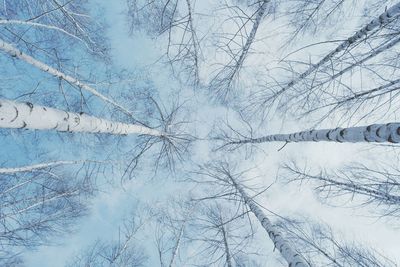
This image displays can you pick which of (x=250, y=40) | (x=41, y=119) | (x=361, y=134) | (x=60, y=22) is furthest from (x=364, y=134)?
(x=60, y=22)

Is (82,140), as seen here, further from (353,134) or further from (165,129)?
(353,134)

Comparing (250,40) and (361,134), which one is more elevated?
(250,40)

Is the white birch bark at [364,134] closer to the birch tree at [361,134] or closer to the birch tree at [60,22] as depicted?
the birch tree at [361,134]

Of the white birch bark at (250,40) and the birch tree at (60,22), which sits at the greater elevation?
the birch tree at (60,22)

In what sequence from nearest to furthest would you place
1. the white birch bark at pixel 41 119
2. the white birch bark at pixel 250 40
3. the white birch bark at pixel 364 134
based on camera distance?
A: the white birch bark at pixel 41 119, the white birch bark at pixel 364 134, the white birch bark at pixel 250 40

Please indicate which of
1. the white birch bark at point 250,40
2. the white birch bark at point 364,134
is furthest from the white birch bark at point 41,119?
the white birch bark at point 364,134

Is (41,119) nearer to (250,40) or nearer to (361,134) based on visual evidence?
(361,134)

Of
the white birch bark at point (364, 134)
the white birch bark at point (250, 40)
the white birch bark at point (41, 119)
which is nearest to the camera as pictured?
the white birch bark at point (41, 119)

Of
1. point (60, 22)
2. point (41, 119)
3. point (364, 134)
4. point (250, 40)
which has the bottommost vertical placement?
point (364, 134)

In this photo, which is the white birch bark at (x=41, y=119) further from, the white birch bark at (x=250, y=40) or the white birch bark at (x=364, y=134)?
the white birch bark at (x=364, y=134)

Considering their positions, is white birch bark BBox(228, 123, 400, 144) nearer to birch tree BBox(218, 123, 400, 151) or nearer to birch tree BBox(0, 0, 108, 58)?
birch tree BBox(218, 123, 400, 151)

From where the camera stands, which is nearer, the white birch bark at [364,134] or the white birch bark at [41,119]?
the white birch bark at [41,119]

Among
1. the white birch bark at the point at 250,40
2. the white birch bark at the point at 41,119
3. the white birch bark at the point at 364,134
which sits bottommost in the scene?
the white birch bark at the point at 364,134

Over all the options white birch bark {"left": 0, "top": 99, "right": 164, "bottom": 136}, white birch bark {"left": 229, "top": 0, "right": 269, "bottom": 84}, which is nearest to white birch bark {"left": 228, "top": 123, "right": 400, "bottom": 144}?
white birch bark {"left": 229, "top": 0, "right": 269, "bottom": 84}
